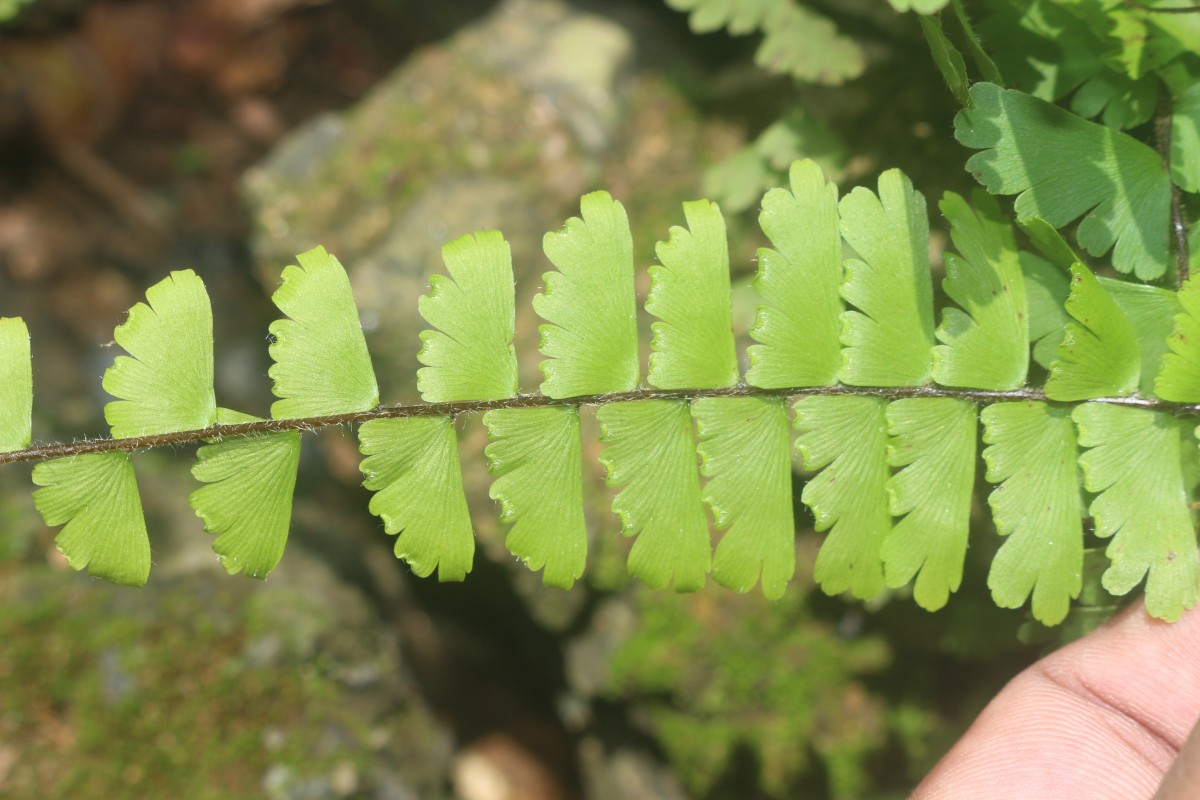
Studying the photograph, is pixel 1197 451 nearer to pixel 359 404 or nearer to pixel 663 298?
pixel 663 298

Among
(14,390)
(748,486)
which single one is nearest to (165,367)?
(14,390)

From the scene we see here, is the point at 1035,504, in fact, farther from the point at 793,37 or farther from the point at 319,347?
the point at 319,347

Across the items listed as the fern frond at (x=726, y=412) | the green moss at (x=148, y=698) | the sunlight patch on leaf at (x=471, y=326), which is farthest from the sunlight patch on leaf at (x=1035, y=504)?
the green moss at (x=148, y=698)

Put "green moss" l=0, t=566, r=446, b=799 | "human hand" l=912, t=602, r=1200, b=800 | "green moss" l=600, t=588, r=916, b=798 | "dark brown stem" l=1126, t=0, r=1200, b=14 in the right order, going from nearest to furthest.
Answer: "dark brown stem" l=1126, t=0, r=1200, b=14 → "human hand" l=912, t=602, r=1200, b=800 → "green moss" l=0, t=566, r=446, b=799 → "green moss" l=600, t=588, r=916, b=798

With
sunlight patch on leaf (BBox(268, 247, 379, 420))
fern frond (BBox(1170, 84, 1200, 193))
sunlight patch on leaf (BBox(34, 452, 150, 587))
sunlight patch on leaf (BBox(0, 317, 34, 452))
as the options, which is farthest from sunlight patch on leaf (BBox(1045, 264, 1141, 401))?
sunlight patch on leaf (BBox(0, 317, 34, 452))

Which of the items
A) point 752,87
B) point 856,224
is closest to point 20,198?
point 752,87

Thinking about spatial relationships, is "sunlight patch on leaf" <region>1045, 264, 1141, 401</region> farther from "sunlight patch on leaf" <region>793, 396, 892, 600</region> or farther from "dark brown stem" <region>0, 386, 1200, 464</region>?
"sunlight patch on leaf" <region>793, 396, 892, 600</region>

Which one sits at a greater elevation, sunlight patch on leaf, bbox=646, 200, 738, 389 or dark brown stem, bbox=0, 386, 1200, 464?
sunlight patch on leaf, bbox=646, 200, 738, 389
